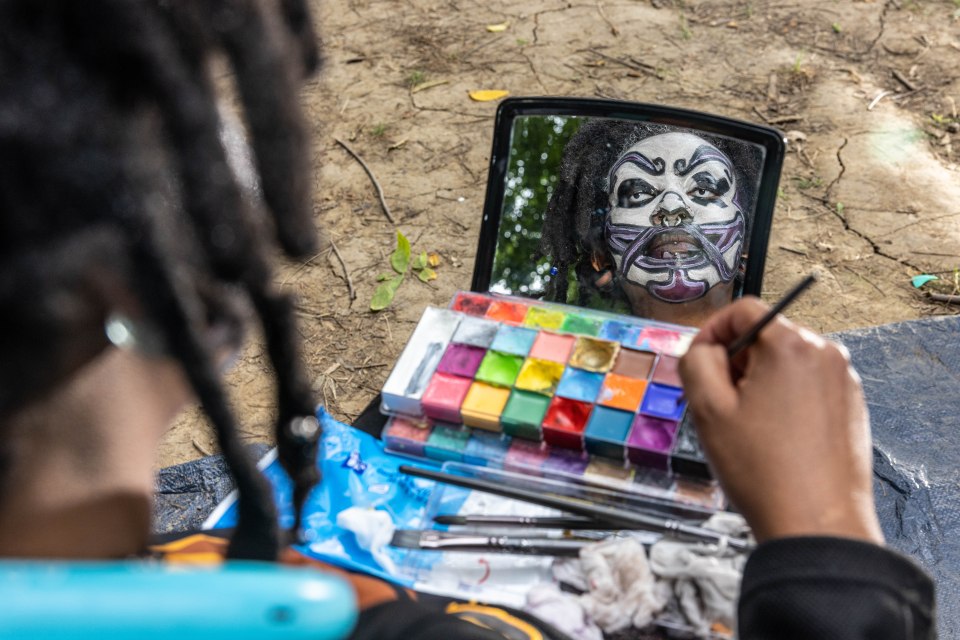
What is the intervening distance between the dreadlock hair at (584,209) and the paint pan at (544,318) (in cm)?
13

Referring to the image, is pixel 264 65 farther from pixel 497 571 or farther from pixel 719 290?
pixel 719 290

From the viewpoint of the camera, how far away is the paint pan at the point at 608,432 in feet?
3.40

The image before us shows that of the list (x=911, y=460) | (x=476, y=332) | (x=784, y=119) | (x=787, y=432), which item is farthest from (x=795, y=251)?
(x=787, y=432)

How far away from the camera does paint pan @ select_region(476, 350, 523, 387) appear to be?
3.68 feet

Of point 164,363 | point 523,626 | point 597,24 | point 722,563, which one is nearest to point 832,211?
point 597,24

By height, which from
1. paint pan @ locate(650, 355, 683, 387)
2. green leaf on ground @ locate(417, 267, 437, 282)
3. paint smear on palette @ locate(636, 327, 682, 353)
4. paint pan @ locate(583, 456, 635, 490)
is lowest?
green leaf on ground @ locate(417, 267, 437, 282)

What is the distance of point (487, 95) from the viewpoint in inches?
115

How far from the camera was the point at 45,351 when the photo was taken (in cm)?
48

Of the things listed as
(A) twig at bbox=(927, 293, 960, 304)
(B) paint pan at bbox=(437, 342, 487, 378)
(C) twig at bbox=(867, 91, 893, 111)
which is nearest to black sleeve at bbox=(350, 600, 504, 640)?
(B) paint pan at bbox=(437, 342, 487, 378)

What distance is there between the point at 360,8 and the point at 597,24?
96 centimetres

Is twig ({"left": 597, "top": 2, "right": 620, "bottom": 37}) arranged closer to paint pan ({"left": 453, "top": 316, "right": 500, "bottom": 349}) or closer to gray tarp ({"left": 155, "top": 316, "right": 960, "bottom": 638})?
gray tarp ({"left": 155, "top": 316, "right": 960, "bottom": 638})

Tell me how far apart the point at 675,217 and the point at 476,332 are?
1.35 feet

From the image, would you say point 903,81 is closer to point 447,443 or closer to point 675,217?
point 675,217

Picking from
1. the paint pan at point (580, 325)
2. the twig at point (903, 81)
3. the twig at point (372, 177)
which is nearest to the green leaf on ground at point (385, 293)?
the twig at point (372, 177)
